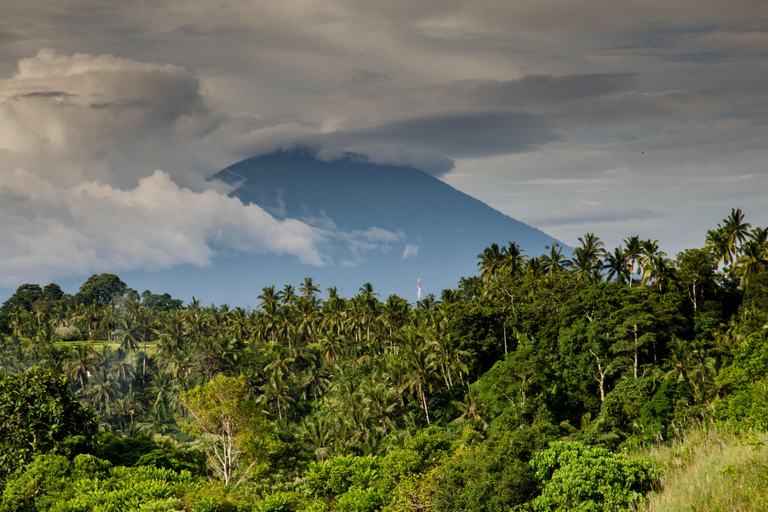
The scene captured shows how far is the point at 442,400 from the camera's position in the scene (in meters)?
68.8

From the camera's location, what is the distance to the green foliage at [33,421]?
32.0m

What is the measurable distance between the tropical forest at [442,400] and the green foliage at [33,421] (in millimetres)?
99

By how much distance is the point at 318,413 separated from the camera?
8056cm

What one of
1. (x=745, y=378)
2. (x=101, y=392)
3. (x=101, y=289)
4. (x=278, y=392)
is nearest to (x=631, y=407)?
(x=745, y=378)

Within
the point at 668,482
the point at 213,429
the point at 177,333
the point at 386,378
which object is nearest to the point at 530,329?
the point at 386,378

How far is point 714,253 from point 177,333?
92.8 metres

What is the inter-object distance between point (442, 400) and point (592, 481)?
50674mm

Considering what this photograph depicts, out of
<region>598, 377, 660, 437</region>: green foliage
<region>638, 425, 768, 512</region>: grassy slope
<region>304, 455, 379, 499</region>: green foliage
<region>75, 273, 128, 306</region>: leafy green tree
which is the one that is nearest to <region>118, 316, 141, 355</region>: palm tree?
<region>75, 273, 128, 306</region>: leafy green tree

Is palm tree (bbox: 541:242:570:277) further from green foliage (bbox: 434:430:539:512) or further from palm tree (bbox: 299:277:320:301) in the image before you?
green foliage (bbox: 434:430:539:512)

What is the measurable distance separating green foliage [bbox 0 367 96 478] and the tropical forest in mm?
99

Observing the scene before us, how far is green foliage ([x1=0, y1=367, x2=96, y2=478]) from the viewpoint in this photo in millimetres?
32000

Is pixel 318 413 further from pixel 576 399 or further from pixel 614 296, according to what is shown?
pixel 614 296

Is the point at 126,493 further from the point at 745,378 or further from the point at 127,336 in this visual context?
the point at 127,336

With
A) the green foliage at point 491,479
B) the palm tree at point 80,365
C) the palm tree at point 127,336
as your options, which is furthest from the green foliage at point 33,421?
the palm tree at point 127,336
